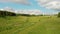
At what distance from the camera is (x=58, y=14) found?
74.4m

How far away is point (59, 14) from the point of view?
73562mm

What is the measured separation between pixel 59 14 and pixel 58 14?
0.87 m
